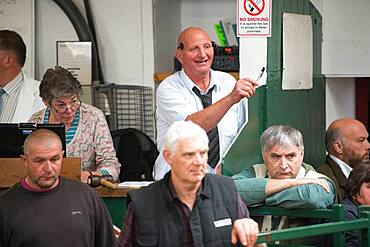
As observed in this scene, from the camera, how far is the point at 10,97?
5.93m

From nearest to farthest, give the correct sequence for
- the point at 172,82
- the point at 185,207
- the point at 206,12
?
the point at 185,207 < the point at 172,82 < the point at 206,12

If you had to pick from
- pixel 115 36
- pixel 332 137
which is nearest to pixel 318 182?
pixel 332 137

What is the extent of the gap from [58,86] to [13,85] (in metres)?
0.90

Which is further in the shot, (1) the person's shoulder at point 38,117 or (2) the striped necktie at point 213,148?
(1) the person's shoulder at point 38,117

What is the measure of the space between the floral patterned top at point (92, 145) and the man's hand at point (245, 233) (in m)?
1.93

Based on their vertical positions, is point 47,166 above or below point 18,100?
below

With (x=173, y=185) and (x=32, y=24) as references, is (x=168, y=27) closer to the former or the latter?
(x=32, y=24)

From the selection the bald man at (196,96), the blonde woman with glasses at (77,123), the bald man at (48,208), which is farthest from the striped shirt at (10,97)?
the bald man at (48,208)

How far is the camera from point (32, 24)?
23.6ft

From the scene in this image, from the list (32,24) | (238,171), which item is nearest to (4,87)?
(32,24)

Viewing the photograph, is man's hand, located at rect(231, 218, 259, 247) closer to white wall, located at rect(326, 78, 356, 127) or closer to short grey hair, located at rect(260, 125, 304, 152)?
short grey hair, located at rect(260, 125, 304, 152)

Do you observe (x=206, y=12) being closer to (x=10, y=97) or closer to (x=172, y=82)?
(x=10, y=97)

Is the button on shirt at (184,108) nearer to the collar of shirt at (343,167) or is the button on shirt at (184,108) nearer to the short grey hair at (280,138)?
the short grey hair at (280,138)

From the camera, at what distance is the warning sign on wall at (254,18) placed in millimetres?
4863
